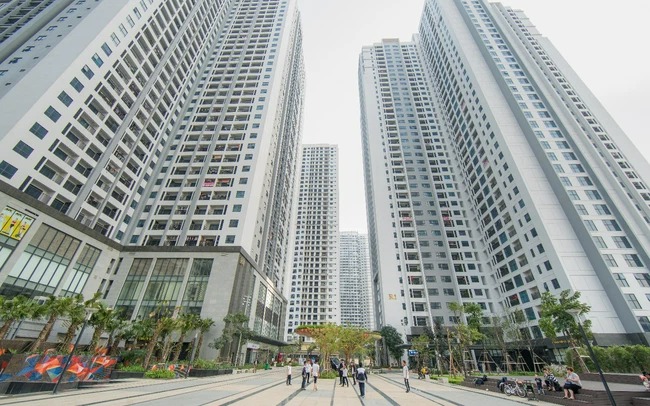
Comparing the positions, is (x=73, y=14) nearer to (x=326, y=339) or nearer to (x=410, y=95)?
(x=326, y=339)

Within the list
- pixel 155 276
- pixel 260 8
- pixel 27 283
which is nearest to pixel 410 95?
pixel 260 8

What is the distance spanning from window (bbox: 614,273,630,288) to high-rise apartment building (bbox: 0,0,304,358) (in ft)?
176

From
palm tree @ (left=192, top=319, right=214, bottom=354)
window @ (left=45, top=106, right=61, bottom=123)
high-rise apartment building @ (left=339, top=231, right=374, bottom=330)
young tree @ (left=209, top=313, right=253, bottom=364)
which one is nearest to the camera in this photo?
window @ (left=45, top=106, right=61, bottom=123)

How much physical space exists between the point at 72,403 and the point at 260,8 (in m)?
94.7

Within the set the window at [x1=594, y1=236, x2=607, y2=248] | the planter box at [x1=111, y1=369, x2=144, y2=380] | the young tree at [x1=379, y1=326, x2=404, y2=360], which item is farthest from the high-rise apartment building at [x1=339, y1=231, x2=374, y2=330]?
the planter box at [x1=111, y1=369, x2=144, y2=380]

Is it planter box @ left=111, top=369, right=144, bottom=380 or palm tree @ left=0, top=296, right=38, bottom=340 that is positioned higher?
palm tree @ left=0, top=296, right=38, bottom=340

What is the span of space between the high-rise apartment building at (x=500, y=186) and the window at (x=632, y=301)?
0.47 feet

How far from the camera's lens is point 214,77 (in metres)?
66.9

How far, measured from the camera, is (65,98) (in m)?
34.0

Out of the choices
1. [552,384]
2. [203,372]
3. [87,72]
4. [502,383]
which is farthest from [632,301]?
[87,72]

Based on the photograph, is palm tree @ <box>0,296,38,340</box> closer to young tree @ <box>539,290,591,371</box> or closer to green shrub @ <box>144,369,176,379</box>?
green shrub @ <box>144,369,176,379</box>

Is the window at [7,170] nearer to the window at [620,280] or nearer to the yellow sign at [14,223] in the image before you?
the yellow sign at [14,223]

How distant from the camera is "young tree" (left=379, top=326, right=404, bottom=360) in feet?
174

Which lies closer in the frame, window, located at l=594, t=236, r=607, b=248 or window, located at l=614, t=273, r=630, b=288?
window, located at l=614, t=273, r=630, b=288
